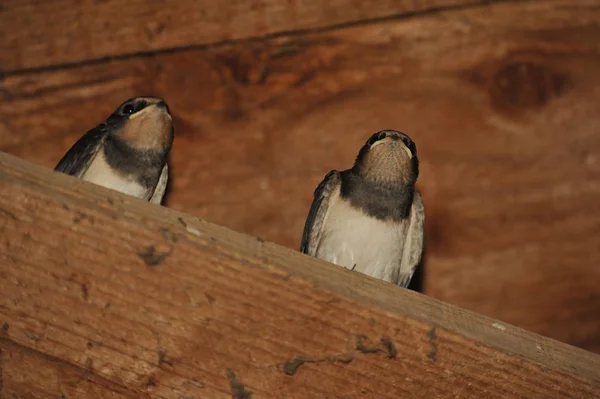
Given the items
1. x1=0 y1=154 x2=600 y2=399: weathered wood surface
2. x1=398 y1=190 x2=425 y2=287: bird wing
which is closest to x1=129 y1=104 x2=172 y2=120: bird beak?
x1=398 y1=190 x2=425 y2=287: bird wing

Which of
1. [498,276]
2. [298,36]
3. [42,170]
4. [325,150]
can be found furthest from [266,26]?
[42,170]

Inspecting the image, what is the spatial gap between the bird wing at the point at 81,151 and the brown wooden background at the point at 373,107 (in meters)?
0.05

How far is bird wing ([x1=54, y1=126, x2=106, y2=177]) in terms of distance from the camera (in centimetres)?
220

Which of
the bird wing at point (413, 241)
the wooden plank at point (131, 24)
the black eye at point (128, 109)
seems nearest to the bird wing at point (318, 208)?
the bird wing at point (413, 241)

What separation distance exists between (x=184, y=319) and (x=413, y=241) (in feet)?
4.31

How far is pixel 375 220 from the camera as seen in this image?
2434mm

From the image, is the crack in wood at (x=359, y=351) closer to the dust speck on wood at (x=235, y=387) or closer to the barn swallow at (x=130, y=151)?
the dust speck on wood at (x=235, y=387)

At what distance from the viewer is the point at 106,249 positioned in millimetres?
1149

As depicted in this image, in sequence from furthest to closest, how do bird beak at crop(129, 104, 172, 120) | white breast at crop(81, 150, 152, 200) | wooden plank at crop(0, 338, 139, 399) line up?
1. white breast at crop(81, 150, 152, 200)
2. bird beak at crop(129, 104, 172, 120)
3. wooden plank at crop(0, 338, 139, 399)

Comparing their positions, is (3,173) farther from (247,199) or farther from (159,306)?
(247,199)

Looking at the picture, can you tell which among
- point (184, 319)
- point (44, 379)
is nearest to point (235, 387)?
point (184, 319)

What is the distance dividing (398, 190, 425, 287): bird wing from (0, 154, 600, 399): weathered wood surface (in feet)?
3.74

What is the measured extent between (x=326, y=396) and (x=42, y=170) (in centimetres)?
48

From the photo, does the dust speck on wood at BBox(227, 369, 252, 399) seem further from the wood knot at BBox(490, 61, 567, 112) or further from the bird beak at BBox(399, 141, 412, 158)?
the wood knot at BBox(490, 61, 567, 112)
